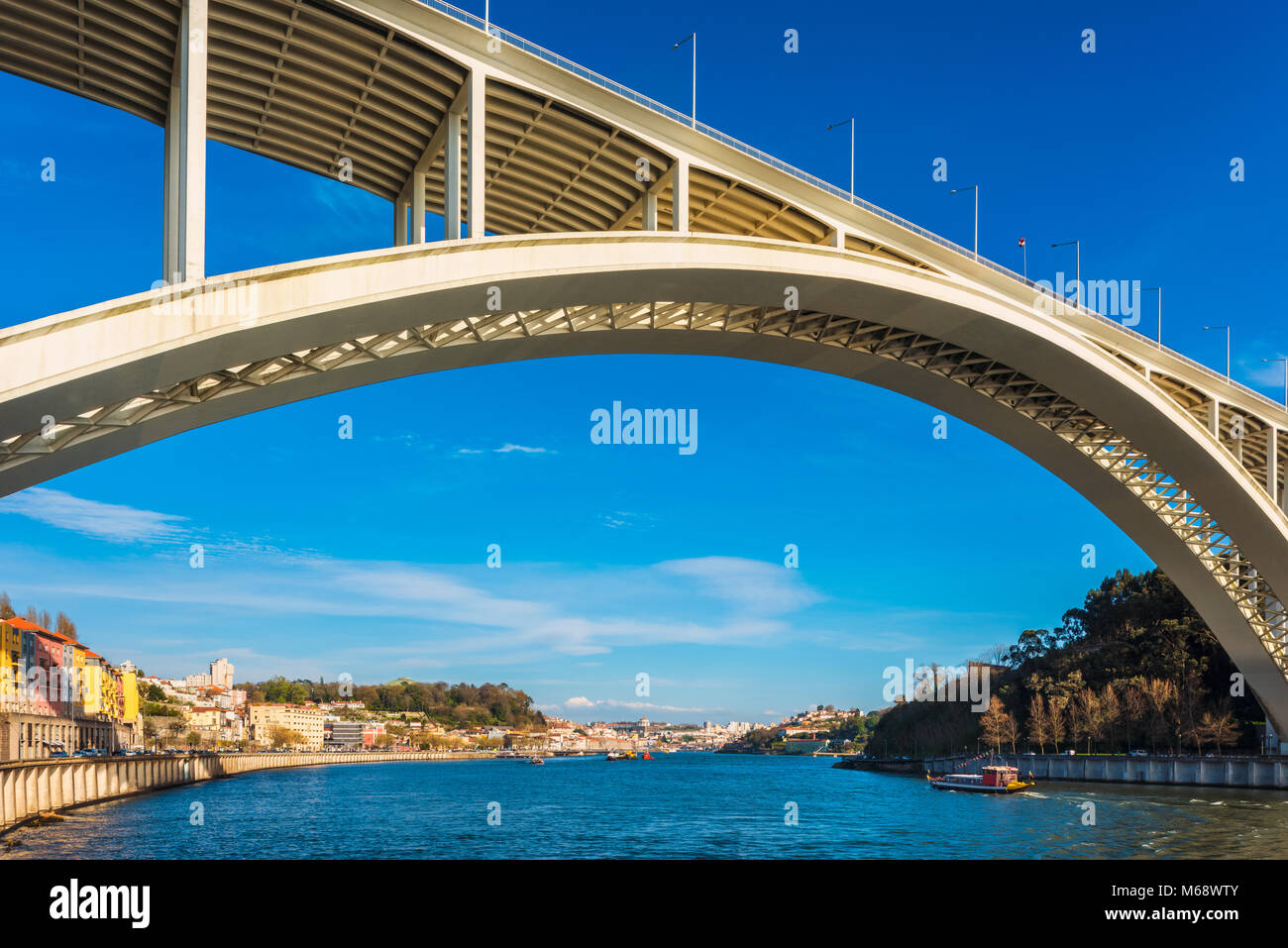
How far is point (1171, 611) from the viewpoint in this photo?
186ft

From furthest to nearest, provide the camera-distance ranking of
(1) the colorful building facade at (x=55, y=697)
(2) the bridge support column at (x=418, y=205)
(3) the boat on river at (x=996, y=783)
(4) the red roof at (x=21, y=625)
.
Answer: (4) the red roof at (x=21, y=625) < (1) the colorful building facade at (x=55, y=697) < (3) the boat on river at (x=996, y=783) < (2) the bridge support column at (x=418, y=205)

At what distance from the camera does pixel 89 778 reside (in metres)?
44.2

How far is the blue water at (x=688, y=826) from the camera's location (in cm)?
2606

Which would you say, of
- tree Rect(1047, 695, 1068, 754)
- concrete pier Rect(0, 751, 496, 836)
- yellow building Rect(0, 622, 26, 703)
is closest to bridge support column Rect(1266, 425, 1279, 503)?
tree Rect(1047, 695, 1068, 754)

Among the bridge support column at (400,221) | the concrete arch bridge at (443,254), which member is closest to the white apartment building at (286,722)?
the concrete arch bridge at (443,254)

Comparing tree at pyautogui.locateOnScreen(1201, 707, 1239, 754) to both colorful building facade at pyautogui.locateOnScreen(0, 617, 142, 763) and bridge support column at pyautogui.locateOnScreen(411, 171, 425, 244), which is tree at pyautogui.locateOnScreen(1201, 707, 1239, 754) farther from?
colorful building facade at pyautogui.locateOnScreen(0, 617, 142, 763)

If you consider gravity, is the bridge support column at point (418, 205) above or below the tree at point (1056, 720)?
above

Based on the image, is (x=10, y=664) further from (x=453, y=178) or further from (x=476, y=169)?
(x=476, y=169)

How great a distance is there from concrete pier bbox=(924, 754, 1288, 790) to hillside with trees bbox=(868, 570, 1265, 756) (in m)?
2.63

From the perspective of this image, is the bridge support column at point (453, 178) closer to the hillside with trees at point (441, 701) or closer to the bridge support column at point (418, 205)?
the bridge support column at point (418, 205)

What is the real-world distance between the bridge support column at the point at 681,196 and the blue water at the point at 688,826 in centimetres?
1722

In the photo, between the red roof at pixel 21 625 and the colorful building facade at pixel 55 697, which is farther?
the red roof at pixel 21 625

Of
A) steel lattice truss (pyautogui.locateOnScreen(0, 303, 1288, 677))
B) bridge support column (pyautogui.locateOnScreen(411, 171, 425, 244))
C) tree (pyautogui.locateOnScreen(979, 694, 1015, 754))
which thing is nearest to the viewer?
steel lattice truss (pyautogui.locateOnScreen(0, 303, 1288, 677))

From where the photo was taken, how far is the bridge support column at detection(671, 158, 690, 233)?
13672mm
